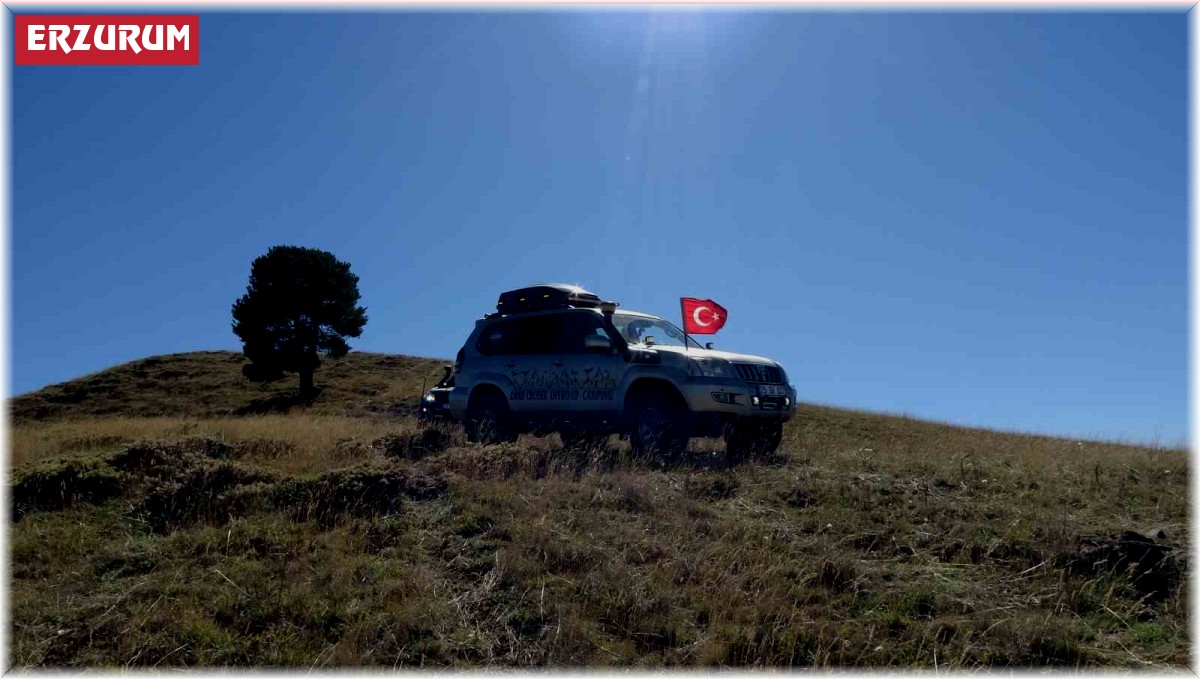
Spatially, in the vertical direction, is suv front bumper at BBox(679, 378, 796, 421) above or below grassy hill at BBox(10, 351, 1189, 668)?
above

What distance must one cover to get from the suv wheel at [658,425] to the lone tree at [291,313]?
2698cm

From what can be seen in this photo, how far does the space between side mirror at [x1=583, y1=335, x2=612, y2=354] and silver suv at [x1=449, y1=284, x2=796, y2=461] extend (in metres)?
0.01

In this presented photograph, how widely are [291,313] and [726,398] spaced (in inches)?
1158

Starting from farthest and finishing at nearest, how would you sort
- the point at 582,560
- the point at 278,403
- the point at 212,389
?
1. the point at 212,389
2. the point at 278,403
3. the point at 582,560

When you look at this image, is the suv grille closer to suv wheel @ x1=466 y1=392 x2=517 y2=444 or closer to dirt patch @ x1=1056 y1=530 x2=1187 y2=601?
suv wheel @ x1=466 y1=392 x2=517 y2=444

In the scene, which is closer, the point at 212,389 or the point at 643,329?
the point at 643,329

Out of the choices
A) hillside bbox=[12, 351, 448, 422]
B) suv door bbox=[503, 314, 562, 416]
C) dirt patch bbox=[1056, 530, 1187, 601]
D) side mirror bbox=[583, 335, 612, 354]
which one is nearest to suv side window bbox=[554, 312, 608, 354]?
suv door bbox=[503, 314, 562, 416]

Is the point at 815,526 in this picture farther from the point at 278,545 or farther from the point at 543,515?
the point at 278,545

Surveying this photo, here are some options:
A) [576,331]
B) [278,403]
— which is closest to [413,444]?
[576,331]

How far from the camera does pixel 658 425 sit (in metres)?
10.6

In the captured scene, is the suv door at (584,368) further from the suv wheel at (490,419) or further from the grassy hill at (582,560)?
the grassy hill at (582,560)

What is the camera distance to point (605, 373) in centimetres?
1114

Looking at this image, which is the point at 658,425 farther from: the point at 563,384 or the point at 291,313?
the point at 291,313

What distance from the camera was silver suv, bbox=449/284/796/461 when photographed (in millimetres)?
10562
